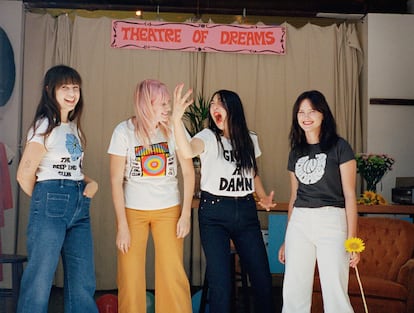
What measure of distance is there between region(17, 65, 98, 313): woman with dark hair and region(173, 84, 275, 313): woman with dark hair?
606 mm

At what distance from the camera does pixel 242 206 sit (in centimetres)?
311

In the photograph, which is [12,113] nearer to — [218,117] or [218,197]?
[218,117]

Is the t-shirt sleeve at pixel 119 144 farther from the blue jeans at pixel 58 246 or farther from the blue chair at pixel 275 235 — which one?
the blue chair at pixel 275 235

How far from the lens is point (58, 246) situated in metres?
2.87

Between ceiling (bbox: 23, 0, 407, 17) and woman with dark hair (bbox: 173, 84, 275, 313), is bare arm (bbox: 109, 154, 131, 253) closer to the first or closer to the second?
woman with dark hair (bbox: 173, 84, 275, 313)

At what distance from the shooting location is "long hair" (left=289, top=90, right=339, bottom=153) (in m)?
3.02

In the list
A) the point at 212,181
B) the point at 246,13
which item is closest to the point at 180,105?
the point at 212,181

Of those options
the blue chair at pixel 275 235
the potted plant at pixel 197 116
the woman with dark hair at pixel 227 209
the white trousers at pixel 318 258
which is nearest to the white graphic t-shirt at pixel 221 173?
the woman with dark hair at pixel 227 209

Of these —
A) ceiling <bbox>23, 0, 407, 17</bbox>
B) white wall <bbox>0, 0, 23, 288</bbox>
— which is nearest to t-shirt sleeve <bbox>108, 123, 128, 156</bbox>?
white wall <bbox>0, 0, 23, 288</bbox>

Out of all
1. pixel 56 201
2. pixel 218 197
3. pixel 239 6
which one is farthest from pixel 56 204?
pixel 239 6

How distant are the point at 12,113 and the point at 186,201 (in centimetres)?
283

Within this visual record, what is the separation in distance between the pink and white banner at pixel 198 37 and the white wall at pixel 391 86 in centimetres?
94

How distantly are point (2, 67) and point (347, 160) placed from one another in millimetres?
3439

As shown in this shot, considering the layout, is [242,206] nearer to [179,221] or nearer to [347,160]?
[179,221]
